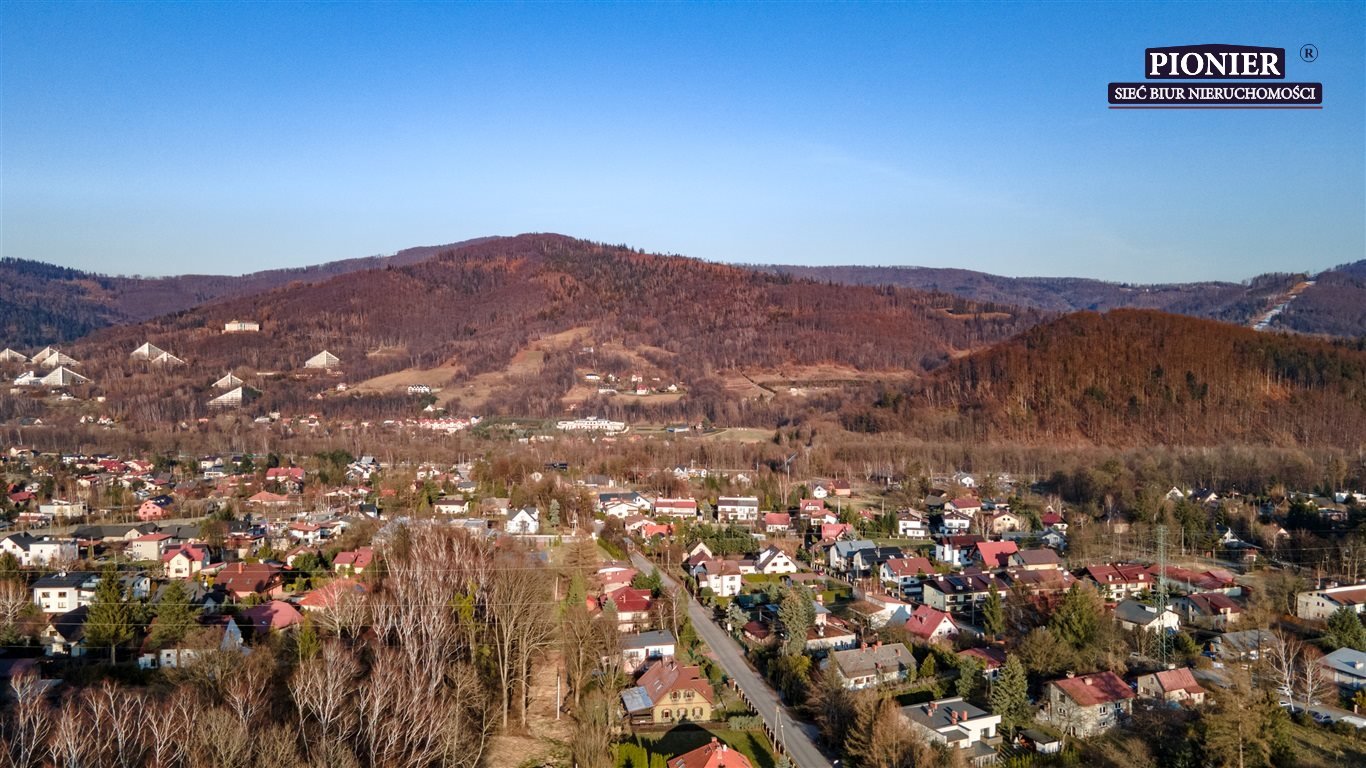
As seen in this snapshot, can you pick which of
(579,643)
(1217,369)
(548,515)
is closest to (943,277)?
(1217,369)

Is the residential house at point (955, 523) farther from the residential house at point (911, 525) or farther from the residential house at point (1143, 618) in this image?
the residential house at point (1143, 618)

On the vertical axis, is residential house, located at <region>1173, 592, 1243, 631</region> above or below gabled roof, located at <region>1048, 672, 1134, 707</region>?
below

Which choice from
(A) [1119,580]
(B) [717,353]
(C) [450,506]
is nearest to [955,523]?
(A) [1119,580]

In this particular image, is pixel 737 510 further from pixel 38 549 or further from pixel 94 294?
pixel 94 294

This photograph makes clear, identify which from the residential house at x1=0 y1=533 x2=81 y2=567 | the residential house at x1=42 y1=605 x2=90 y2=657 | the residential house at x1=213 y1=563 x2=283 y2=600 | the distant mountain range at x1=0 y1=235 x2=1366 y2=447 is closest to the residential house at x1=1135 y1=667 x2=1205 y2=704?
the residential house at x1=213 y1=563 x2=283 y2=600

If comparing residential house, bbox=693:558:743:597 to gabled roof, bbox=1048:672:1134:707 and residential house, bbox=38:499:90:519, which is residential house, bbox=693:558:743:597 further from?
residential house, bbox=38:499:90:519
